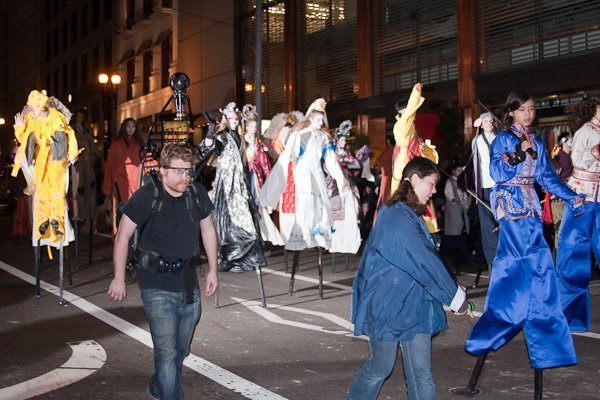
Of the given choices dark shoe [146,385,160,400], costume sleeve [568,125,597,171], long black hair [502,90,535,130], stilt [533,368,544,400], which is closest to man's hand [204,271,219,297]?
dark shoe [146,385,160,400]

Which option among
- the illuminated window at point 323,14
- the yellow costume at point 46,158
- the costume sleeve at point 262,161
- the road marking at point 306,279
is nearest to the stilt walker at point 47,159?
the yellow costume at point 46,158

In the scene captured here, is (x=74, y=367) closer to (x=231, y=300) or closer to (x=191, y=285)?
(x=191, y=285)

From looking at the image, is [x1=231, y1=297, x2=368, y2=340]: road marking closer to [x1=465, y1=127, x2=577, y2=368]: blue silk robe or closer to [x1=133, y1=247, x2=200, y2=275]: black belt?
[x1=465, y1=127, x2=577, y2=368]: blue silk robe

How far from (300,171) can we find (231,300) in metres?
1.65

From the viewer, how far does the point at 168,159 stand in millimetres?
5055

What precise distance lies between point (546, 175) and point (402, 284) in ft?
7.06

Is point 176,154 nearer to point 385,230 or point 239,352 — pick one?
point 385,230

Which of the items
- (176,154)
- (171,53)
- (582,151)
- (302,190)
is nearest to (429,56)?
(302,190)

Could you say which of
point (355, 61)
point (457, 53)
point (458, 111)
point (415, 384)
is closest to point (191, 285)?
point (415, 384)

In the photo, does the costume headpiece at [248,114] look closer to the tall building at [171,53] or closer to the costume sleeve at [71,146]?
the costume sleeve at [71,146]


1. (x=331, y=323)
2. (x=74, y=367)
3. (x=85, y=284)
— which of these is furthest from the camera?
(x=85, y=284)

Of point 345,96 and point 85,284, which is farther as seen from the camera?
point 345,96

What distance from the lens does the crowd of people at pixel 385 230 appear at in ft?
14.6

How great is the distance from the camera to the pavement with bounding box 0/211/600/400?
5.68m
